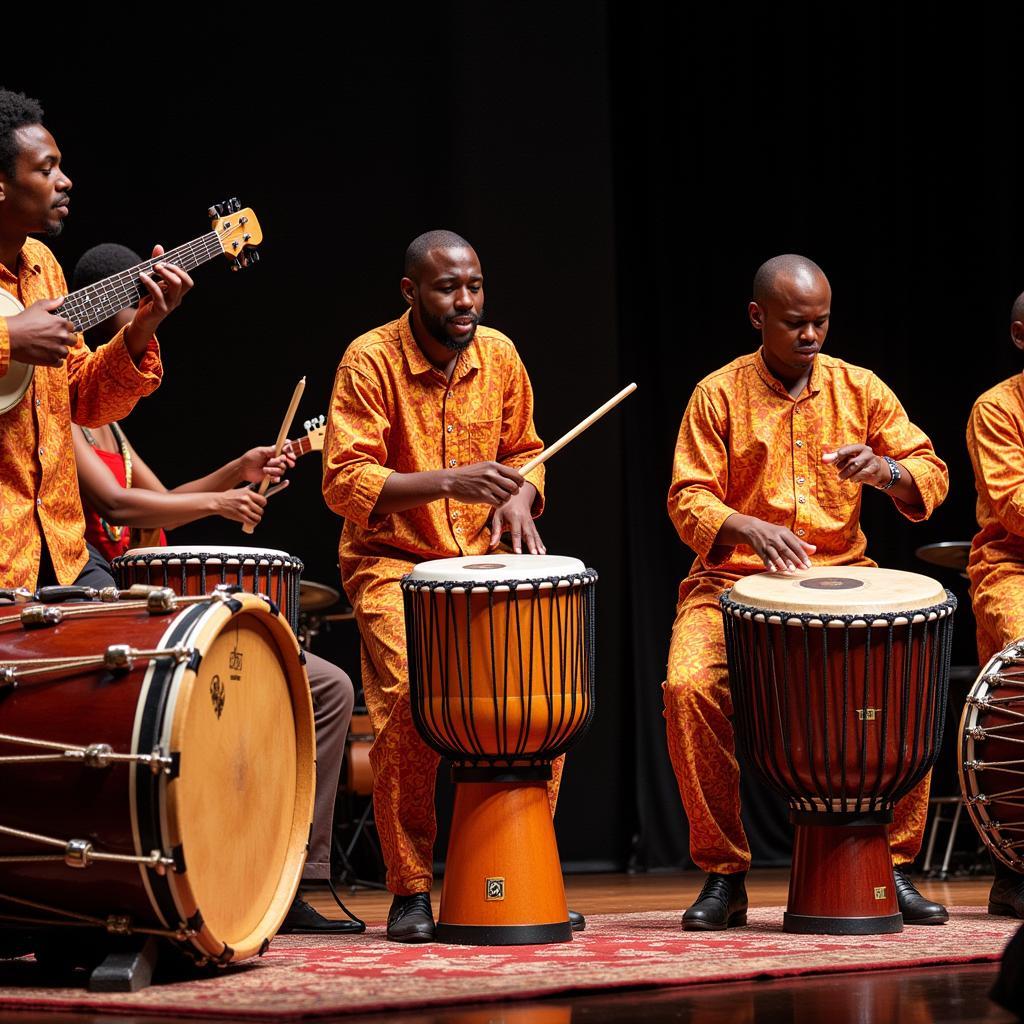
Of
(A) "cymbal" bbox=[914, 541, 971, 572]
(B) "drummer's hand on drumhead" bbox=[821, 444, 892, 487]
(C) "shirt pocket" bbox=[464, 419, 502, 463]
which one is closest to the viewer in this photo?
(B) "drummer's hand on drumhead" bbox=[821, 444, 892, 487]

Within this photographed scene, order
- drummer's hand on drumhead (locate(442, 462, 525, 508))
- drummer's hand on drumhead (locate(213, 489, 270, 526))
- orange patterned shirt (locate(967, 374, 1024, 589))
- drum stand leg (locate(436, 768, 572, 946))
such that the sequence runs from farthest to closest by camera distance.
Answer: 1. orange patterned shirt (locate(967, 374, 1024, 589))
2. drummer's hand on drumhead (locate(213, 489, 270, 526))
3. drummer's hand on drumhead (locate(442, 462, 525, 508))
4. drum stand leg (locate(436, 768, 572, 946))

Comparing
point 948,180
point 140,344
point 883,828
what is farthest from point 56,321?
point 948,180

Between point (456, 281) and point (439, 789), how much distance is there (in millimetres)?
2553

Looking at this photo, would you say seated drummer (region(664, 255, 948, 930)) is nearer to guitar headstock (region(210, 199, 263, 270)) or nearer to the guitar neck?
guitar headstock (region(210, 199, 263, 270))

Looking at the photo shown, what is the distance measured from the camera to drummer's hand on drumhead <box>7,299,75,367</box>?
3229 mm

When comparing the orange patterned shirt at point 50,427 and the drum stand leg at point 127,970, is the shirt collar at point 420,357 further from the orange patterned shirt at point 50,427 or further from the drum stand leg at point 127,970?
the drum stand leg at point 127,970

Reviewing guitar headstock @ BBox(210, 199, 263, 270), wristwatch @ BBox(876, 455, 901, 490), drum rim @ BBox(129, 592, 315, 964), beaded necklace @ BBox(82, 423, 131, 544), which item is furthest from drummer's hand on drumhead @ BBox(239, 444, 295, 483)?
drum rim @ BBox(129, 592, 315, 964)

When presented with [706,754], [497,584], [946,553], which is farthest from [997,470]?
[497,584]

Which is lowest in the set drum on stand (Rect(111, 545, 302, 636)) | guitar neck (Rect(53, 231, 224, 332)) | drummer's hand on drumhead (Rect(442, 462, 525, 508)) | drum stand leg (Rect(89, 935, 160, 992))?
drum stand leg (Rect(89, 935, 160, 992))

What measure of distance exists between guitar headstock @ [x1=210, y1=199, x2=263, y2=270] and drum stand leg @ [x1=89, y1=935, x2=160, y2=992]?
180cm

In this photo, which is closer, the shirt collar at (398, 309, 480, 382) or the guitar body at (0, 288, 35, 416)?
the guitar body at (0, 288, 35, 416)

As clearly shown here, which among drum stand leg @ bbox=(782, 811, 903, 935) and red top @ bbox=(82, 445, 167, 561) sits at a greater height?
red top @ bbox=(82, 445, 167, 561)

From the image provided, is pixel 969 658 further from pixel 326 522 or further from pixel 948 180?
pixel 326 522

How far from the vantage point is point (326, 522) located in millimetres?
6016
